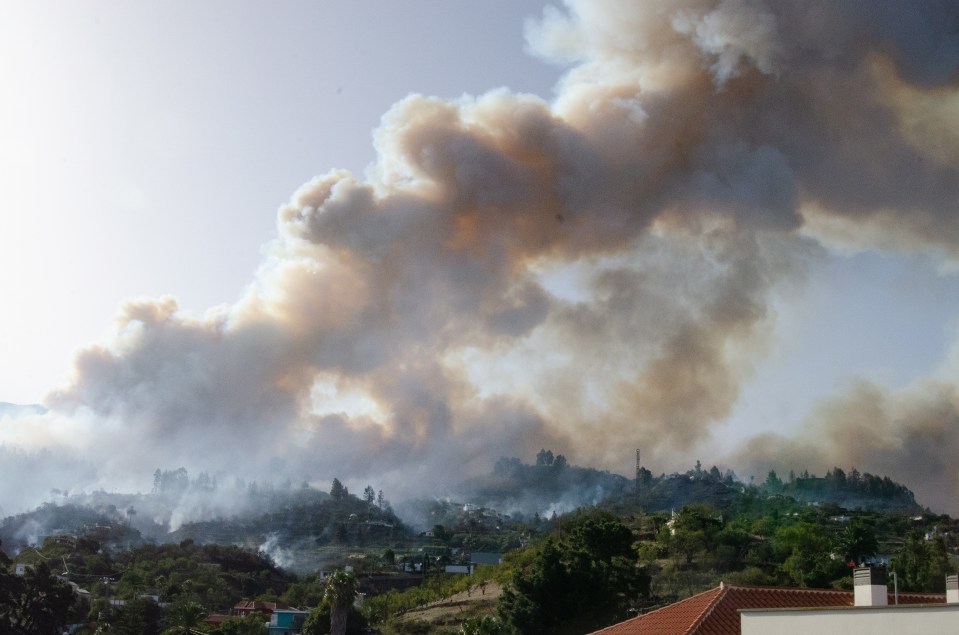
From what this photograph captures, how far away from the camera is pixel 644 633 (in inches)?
1250

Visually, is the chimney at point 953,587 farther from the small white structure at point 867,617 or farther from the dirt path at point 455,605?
the dirt path at point 455,605

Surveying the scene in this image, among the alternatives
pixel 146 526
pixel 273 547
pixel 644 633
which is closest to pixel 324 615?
pixel 644 633

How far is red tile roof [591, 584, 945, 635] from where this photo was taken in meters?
29.3

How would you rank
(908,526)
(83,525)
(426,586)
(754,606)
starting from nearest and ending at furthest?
(754,606)
(426,586)
(908,526)
(83,525)

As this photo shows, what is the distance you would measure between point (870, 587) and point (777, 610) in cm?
226

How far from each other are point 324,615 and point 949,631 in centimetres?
6239

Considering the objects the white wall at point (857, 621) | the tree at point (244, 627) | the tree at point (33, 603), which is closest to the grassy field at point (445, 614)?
the tree at point (244, 627)

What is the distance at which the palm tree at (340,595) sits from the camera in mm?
64125

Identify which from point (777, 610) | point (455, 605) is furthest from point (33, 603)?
point (777, 610)

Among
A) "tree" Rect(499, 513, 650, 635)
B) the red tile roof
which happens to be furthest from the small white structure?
"tree" Rect(499, 513, 650, 635)

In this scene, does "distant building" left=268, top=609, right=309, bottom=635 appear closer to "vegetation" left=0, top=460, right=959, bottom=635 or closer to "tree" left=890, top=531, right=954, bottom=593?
"vegetation" left=0, top=460, right=959, bottom=635

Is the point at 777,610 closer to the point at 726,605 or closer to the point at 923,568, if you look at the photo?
the point at 726,605

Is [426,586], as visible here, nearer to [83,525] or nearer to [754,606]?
[754,606]

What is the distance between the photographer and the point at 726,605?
30594mm
